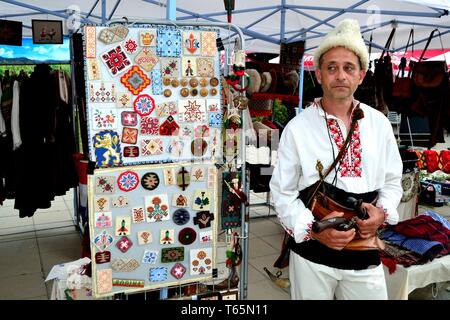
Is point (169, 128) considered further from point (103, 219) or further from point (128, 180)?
point (103, 219)

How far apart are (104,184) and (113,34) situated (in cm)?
66

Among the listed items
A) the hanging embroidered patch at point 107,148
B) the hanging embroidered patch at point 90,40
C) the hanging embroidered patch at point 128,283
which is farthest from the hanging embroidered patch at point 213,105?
the hanging embroidered patch at point 128,283

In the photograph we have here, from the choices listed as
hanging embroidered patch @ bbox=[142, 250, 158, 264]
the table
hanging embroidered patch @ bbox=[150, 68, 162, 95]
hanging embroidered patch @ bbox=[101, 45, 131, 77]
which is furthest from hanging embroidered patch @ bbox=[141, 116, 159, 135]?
the table

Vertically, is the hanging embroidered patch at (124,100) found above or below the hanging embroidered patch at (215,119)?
above

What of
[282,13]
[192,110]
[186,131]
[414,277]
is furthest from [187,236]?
[282,13]

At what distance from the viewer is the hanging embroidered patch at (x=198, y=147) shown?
1908mm

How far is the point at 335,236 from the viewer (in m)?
1.42

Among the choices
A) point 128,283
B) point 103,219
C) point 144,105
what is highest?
point 144,105

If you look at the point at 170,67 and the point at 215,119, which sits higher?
the point at 170,67

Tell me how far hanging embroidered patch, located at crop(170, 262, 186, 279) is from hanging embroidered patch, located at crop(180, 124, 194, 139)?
2.07 feet

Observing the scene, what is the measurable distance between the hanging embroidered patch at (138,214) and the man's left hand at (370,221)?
0.96 metres

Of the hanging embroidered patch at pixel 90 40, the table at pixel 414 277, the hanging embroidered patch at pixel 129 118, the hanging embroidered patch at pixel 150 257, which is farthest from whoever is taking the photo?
the table at pixel 414 277

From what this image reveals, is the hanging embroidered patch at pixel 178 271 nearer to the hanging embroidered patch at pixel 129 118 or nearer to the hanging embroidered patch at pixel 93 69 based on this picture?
the hanging embroidered patch at pixel 129 118

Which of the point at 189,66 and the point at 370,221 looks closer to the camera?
the point at 370,221
